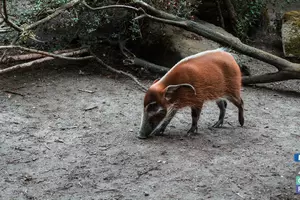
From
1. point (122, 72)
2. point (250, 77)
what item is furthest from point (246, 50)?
point (122, 72)

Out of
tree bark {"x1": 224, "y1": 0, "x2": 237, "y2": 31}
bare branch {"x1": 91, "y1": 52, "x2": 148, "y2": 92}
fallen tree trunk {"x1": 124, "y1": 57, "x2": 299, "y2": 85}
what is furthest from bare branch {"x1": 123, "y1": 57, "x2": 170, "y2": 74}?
tree bark {"x1": 224, "y1": 0, "x2": 237, "y2": 31}

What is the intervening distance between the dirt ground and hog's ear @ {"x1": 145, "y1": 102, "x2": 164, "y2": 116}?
27cm

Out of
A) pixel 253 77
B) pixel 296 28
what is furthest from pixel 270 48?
pixel 253 77

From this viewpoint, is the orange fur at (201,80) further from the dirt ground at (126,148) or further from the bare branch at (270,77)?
the bare branch at (270,77)

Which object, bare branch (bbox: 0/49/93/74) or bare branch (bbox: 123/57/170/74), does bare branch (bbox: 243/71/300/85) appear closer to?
bare branch (bbox: 123/57/170/74)

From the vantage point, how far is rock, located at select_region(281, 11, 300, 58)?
756 cm

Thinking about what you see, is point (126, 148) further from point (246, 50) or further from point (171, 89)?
point (246, 50)

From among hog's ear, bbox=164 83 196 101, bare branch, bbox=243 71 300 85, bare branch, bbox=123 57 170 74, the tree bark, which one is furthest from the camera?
the tree bark

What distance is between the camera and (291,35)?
25.3ft

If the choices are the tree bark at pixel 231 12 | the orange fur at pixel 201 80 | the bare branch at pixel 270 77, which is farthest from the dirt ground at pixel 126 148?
the tree bark at pixel 231 12

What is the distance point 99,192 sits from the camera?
3.57 metres

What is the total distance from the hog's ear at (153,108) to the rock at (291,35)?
385 cm

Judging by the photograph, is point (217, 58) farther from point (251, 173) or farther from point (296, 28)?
point (296, 28)

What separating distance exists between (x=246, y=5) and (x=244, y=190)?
5770 millimetres
